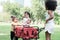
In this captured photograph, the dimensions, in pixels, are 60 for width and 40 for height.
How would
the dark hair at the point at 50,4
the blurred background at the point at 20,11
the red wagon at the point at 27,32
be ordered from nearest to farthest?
the dark hair at the point at 50,4 < the red wagon at the point at 27,32 < the blurred background at the point at 20,11

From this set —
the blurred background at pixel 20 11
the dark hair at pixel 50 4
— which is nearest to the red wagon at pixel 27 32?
the dark hair at pixel 50 4

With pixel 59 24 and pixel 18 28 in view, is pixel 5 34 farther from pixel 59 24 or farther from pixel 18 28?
pixel 18 28

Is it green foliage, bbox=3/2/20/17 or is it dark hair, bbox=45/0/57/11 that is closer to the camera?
dark hair, bbox=45/0/57/11

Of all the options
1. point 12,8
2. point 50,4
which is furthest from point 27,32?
point 12,8

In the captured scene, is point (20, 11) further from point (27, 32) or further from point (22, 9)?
point (27, 32)

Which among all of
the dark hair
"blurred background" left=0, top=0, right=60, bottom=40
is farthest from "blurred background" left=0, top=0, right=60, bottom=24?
the dark hair

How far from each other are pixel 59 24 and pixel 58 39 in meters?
1.04

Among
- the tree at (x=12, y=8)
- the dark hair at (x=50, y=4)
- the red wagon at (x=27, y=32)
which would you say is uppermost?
the dark hair at (x=50, y=4)

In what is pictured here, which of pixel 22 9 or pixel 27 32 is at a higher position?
pixel 22 9

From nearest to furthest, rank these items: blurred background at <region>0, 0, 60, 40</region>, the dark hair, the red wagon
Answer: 1. the dark hair
2. the red wagon
3. blurred background at <region>0, 0, 60, 40</region>

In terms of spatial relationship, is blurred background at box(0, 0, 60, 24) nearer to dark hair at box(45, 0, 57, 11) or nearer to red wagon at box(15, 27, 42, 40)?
red wagon at box(15, 27, 42, 40)

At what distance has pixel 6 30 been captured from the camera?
18.2 feet

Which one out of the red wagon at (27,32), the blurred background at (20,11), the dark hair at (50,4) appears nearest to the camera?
the dark hair at (50,4)

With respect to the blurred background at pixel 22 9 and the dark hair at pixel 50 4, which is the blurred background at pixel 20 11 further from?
the dark hair at pixel 50 4
